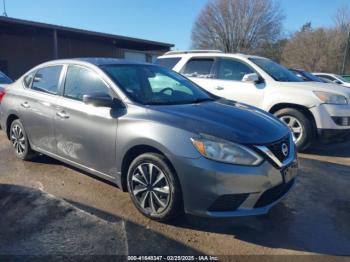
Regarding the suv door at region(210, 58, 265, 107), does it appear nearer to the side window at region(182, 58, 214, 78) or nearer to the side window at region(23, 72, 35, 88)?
the side window at region(182, 58, 214, 78)

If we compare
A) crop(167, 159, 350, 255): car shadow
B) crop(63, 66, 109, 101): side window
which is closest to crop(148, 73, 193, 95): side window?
crop(63, 66, 109, 101): side window

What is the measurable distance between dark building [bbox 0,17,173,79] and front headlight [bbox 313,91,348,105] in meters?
17.4

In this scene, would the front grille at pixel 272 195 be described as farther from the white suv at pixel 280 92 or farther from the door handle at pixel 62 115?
the white suv at pixel 280 92

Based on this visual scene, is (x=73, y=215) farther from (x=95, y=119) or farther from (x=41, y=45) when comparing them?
(x=41, y=45)

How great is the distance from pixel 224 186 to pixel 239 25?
48.8 metres

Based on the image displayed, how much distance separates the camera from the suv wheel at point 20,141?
523 centimetres

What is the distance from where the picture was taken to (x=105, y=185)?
14.5 feet

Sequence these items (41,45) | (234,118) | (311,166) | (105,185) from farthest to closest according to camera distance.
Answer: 1. (41,45)
2. (311,166)
3. (105,185)
4. (234,118)

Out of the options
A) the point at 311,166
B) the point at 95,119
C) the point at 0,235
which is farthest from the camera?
the point at 311,166

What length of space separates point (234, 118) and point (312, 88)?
11.0 ft

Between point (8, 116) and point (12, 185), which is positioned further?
point (8, 116)

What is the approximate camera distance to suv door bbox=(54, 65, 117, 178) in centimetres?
373

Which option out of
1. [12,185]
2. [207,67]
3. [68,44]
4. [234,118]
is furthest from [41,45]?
[234,118]

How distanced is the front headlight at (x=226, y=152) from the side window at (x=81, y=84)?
4.53ft
